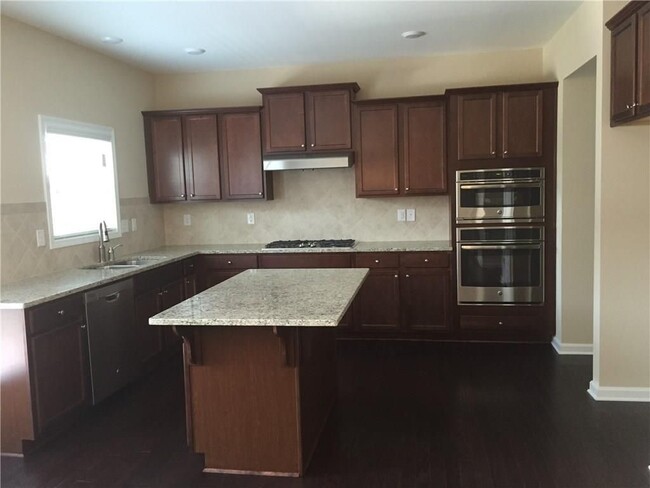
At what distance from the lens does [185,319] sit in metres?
2.53

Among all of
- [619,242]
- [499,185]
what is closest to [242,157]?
[499,185]

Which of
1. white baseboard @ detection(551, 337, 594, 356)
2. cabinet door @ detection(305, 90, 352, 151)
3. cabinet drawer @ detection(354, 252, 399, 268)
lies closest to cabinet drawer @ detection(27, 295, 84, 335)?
cabinet drawer @ detection(354, 252, 399, 268)

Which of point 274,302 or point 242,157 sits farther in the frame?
point 242,157

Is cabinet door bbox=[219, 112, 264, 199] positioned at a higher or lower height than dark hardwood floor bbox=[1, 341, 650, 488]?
higher

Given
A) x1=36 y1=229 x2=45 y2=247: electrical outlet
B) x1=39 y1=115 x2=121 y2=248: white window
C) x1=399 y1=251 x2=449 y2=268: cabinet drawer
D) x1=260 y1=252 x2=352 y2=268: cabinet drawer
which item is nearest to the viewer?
x1=36 y1=229 x2=45 y2=247: electrical outlet

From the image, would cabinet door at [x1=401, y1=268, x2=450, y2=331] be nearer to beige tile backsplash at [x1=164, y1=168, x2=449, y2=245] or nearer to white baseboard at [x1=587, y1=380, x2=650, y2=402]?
beige tile backsplash at [x1=164, y1=168, x2=449, y2=245]

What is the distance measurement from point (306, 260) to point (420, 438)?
232 centimetres

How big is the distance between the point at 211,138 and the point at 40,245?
6.68 ft

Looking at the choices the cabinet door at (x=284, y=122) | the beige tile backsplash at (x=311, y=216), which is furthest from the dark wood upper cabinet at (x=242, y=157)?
the beige tile backsplash at (x=311, y=216)

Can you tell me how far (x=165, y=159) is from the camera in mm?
5535

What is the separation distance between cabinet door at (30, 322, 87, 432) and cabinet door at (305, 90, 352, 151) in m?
2.75

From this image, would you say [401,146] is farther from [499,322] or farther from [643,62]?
[643,62]

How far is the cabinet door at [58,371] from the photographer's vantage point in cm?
316

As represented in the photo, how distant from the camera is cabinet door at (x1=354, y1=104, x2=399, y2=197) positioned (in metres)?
5.09
